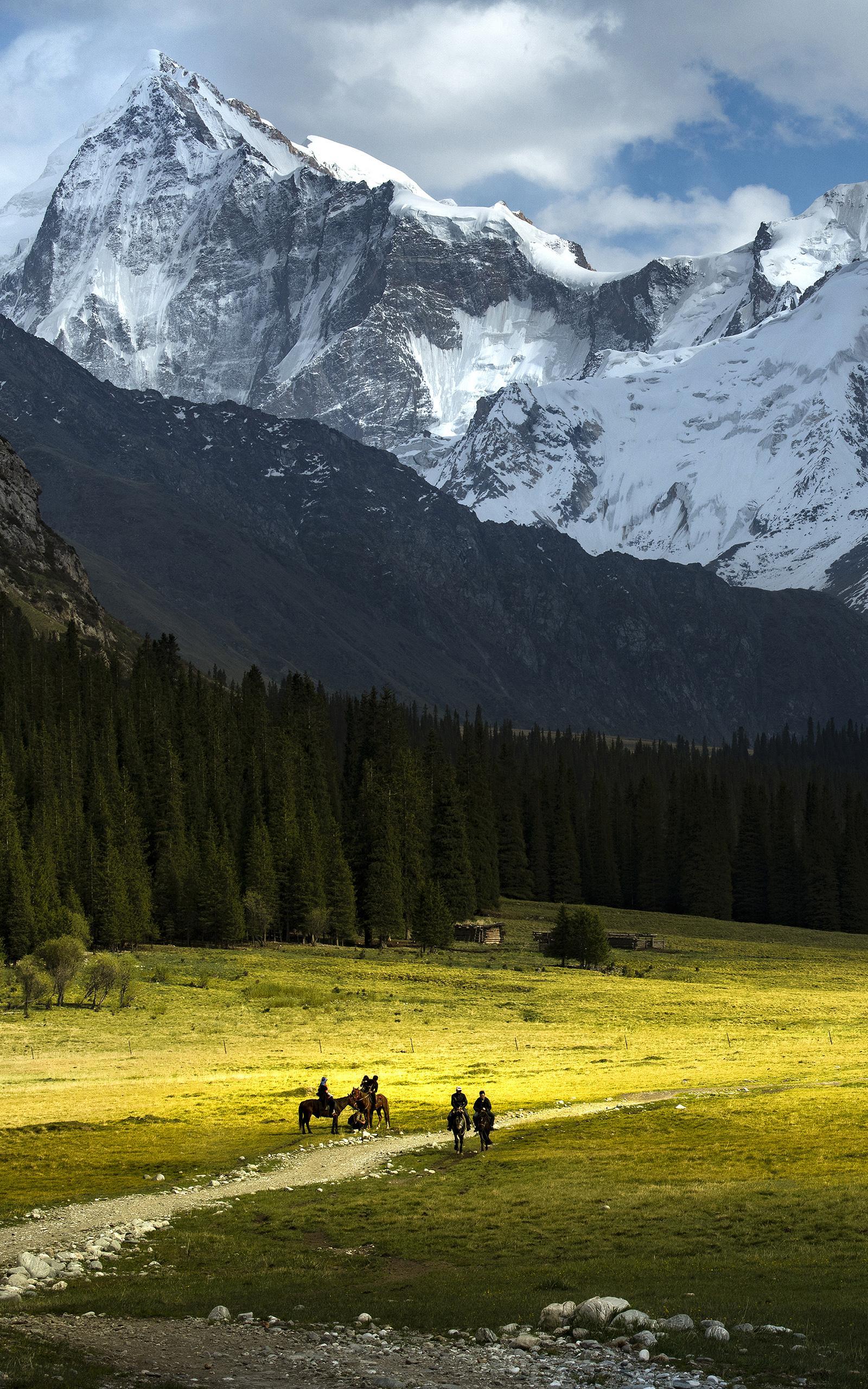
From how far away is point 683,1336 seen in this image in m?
23.4

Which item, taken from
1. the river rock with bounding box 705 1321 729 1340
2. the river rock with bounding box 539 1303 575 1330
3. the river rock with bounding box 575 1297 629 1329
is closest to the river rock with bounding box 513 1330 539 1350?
the river rock with bounding box 539 1303 575 1330

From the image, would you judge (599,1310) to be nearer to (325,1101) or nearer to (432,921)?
(325,1101)

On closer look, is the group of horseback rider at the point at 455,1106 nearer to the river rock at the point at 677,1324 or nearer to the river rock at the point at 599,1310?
the river rock at the point at 599,1310

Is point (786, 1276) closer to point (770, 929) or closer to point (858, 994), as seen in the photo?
point (858, 994)

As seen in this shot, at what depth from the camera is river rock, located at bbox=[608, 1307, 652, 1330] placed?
23953 millimetres

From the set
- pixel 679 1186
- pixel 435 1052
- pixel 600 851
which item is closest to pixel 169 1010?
pixel 435 1052

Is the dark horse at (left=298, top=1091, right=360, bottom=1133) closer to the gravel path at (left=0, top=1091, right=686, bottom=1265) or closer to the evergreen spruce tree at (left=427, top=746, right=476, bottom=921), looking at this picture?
the gravel path at (left=0, top=1091, right=686, bottom=1265)

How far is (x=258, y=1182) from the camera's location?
39969mm

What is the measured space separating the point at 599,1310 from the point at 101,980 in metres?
66.6

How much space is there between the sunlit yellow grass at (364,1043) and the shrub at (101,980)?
2.43 meters

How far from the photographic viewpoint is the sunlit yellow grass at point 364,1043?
47438mm

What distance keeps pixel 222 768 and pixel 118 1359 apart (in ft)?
412

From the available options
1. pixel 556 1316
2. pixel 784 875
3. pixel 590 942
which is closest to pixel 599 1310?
pixel 556 1316

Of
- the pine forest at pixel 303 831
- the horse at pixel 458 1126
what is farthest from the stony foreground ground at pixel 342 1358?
the pine forest at pixel 303 831
